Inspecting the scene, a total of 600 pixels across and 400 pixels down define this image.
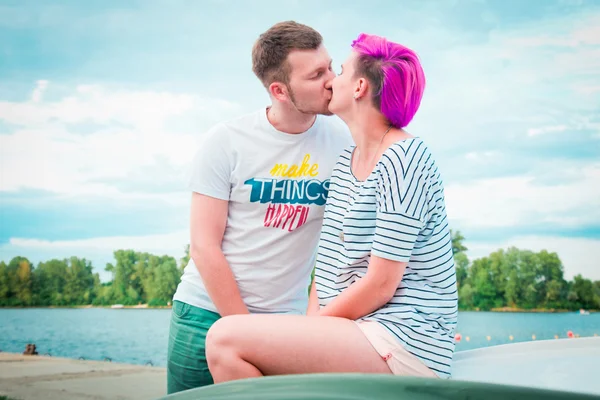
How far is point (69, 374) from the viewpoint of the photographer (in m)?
5.40

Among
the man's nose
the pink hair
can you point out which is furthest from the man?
the pink hair

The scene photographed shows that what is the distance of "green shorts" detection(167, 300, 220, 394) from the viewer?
1.97m

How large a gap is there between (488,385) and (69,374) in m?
5.33

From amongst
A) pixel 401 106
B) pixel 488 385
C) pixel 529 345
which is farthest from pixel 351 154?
pixel 488 385

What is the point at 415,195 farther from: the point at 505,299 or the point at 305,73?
the point at 505,299

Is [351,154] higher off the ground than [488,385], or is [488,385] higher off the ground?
[351,154]

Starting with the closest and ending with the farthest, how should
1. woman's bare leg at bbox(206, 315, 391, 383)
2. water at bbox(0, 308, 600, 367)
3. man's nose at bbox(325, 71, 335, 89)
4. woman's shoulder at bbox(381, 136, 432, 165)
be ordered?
woman's bare leg at bbox(206, 315, 391, 383) < woman's shoulder at bbox(381, 136, 432, 165) < man's nose at bbox(325, 71, 335, 89) < water at bbox(0, 308, 600, 367)

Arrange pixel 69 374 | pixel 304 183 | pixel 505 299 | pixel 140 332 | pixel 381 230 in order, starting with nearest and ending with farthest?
pixel 381 230 < pixel 304 183 < pixel 69 374 < pixel 140 332 < pixel 505 299

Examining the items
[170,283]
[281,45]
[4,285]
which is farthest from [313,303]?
[4,285]

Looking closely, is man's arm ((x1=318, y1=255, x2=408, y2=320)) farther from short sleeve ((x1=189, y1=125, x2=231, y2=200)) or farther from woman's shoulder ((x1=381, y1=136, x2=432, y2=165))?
short sleeve ((x1=189, y1=125, x2=231, y2=200))

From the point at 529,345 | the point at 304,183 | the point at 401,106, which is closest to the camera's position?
the point at 401,106

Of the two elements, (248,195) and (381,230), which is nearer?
(381,230)

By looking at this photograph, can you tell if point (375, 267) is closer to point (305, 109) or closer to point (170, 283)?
point (305, 109)

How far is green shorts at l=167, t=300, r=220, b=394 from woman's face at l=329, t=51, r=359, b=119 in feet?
2.50
